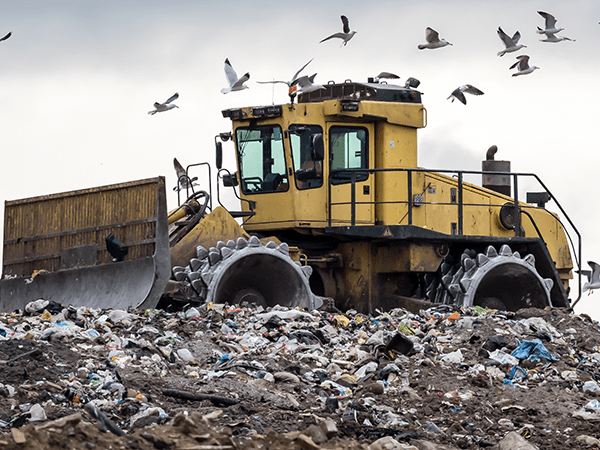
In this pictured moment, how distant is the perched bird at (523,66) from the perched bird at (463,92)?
0.63 metres

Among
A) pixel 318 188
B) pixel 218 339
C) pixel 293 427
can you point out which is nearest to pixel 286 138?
pixel 318 188

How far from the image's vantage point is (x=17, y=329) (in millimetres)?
8469

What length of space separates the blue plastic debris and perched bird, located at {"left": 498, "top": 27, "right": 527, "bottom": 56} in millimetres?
5690

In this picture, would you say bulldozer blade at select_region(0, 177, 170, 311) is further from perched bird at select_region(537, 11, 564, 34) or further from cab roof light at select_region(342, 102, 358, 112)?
perched bird at select_region(537, 11, 564, 34)

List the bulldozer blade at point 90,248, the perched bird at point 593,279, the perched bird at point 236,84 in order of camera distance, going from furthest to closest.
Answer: the perched bird at point 593,279 → the perched bird at point 236,84 → the bulldozer blade at point 90,248

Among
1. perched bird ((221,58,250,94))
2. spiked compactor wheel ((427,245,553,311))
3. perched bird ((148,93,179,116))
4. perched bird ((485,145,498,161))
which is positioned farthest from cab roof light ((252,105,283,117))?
perched bird ((485,145,498,161))

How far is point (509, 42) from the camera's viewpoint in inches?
512

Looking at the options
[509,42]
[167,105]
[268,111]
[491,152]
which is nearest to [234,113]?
[268,111]

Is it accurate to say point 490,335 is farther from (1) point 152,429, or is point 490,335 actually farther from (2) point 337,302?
(1) point 152,429

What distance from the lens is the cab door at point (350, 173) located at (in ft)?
39.7

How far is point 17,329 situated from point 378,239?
538 centimetres

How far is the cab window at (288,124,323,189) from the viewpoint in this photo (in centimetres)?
1186

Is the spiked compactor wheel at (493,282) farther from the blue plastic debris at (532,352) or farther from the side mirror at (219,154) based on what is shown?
the side mirror at (219,154)

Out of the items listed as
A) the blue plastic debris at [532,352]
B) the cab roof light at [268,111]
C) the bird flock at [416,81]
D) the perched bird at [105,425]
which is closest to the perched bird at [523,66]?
the bird flock at [416,81]
